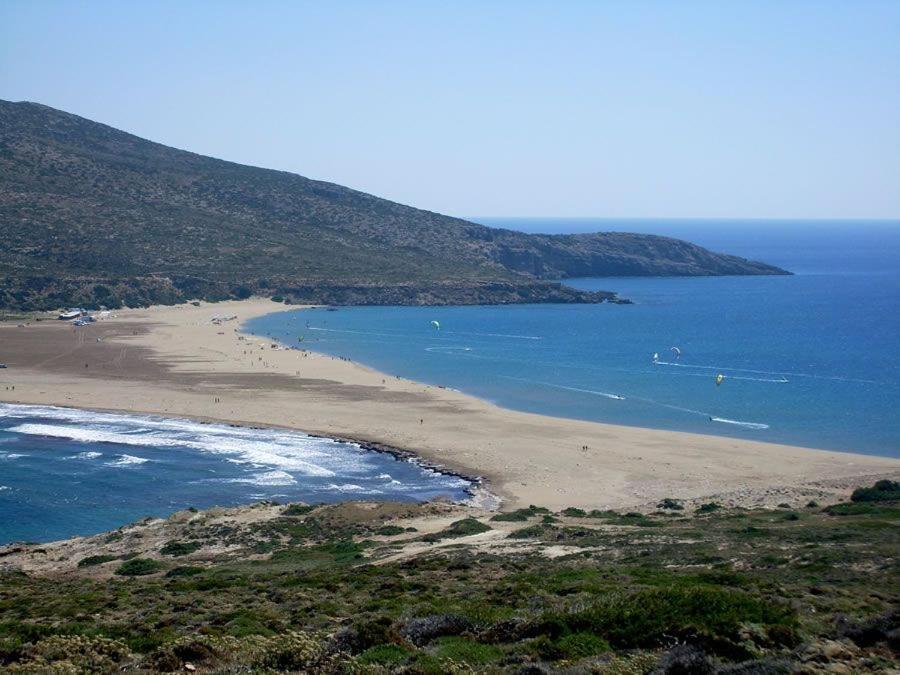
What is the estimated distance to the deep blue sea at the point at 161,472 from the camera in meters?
34.2

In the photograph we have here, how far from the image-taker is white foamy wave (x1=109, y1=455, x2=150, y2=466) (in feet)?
132

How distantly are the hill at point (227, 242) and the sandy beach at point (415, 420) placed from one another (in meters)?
25.2

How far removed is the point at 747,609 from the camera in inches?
535

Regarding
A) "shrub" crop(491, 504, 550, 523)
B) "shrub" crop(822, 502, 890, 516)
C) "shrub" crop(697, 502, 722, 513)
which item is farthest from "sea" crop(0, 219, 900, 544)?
"shrub" crop(822, 502, 890, 516)

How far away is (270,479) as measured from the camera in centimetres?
3850

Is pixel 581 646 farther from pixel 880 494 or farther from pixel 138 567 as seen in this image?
pixel 880 494

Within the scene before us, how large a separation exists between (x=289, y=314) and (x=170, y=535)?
235 feet

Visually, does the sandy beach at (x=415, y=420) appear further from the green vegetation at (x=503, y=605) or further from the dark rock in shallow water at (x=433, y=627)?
the dark rock in shallow water at (x=433, y=627)

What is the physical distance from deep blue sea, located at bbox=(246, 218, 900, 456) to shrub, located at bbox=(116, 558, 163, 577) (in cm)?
3102

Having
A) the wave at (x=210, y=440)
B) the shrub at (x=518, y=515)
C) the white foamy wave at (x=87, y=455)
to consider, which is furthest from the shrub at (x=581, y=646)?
the white foamy wave at (x=87, y=455)

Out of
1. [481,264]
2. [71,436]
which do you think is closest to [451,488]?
[71,436]

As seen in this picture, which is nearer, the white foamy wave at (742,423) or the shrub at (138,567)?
the shrub at (138,567)

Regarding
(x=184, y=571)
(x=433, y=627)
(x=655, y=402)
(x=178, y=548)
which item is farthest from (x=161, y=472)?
(x=655, y=402)

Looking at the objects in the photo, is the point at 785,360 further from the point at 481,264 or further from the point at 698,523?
the point at 481,264
